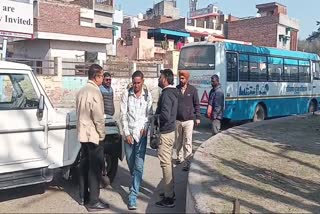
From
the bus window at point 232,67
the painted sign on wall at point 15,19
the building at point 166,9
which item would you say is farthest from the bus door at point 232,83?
the building at point 166,9

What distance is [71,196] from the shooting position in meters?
5.66

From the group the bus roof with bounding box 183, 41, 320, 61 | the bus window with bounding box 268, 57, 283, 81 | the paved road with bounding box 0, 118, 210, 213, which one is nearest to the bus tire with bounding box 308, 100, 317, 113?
the bus roof with bounding box 183, 41, 320, 61

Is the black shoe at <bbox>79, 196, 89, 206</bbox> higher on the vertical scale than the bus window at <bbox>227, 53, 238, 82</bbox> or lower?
lower

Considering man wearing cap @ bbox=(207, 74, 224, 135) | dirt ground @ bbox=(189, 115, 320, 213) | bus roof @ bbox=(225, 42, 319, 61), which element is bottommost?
dirt ground @ bbox=(189, 115, 320, 213)

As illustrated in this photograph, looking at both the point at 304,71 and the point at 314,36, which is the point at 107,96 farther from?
the point at 314,36

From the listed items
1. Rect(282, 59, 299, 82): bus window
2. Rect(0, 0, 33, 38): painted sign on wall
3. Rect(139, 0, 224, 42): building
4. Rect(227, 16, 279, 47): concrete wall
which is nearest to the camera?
Rect(282, 59, 299, 82): bus window

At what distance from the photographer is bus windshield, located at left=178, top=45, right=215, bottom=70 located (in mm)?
12664

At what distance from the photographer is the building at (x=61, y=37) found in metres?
29.8

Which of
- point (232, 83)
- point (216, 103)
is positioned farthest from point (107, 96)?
point (232, 83)

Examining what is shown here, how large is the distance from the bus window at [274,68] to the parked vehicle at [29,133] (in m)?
10.4

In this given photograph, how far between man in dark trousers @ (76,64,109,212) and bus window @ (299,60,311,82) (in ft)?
42.6

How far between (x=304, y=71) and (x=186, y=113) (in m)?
11.1

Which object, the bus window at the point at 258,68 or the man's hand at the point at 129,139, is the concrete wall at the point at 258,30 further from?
the man's hand at the point at 129,139

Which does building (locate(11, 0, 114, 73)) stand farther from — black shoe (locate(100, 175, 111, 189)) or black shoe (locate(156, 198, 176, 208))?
black shoe (locate(156, 198, 176, 208))
